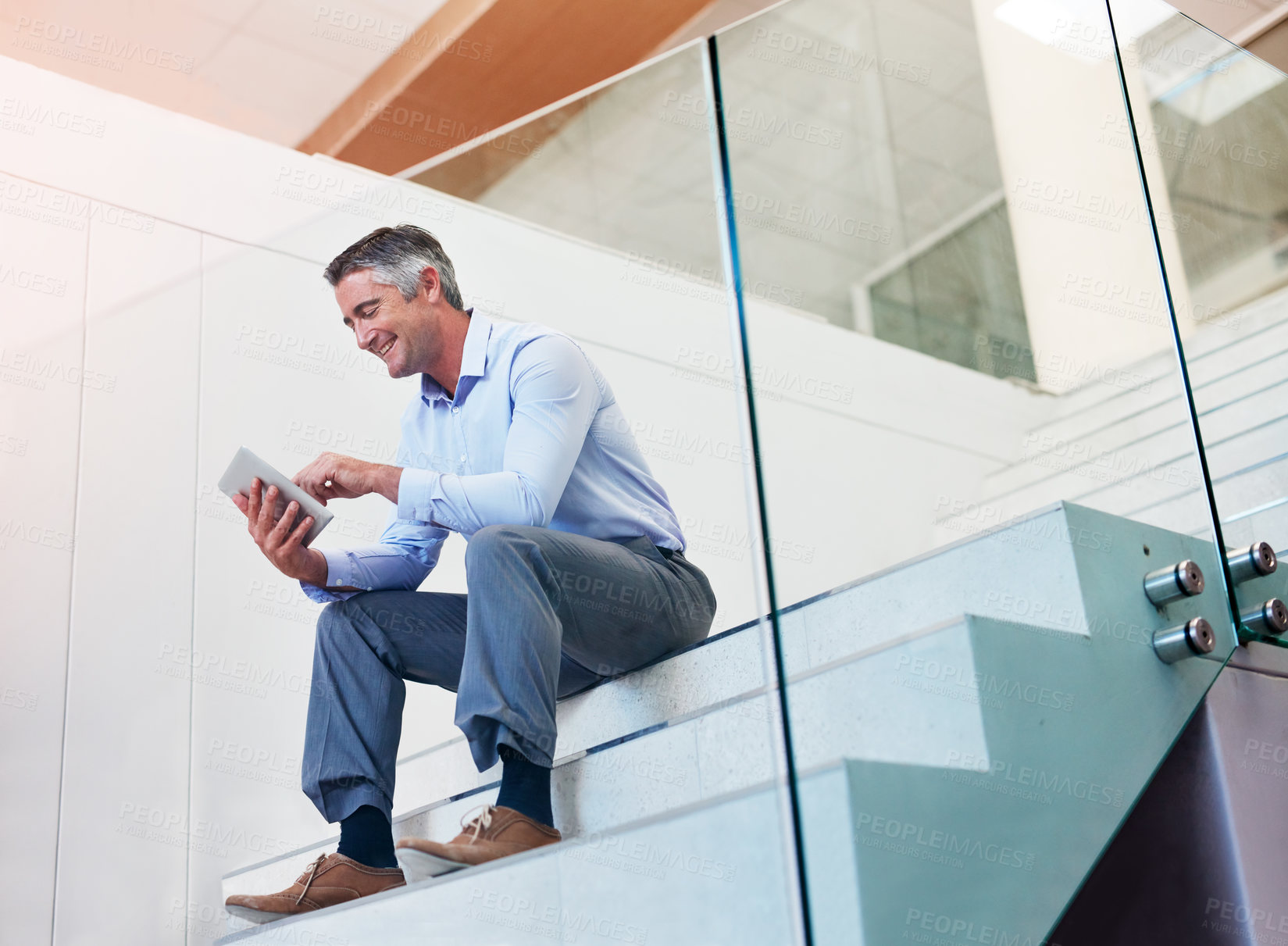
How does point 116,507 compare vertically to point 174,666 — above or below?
above

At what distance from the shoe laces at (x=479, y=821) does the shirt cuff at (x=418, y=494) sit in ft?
1.27

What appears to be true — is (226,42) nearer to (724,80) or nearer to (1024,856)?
(724,80)

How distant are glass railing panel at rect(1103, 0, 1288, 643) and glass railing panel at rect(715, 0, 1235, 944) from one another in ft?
0.12

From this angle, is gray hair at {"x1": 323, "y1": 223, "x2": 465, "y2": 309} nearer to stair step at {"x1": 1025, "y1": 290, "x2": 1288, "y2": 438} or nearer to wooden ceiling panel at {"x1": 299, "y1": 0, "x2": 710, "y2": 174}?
stair step at {"x1": 1025, "y1": 290, "x2": 1288, "y2": 438}

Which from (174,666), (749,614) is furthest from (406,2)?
(174,666)

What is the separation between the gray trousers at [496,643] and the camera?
124 centimetres

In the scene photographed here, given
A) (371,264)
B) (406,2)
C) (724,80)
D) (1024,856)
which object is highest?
(406,2)

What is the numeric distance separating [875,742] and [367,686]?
31.1 inches

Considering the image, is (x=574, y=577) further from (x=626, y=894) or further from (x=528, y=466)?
(x=626, y=894)

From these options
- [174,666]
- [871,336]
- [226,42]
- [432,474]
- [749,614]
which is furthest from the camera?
[226,42]

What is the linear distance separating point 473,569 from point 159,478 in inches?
45.1

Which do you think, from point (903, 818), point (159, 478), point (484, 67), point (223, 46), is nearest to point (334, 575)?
point (159, 478)

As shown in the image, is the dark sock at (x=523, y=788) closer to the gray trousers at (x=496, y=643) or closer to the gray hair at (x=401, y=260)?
the gray trousers at (x=496, y=643)

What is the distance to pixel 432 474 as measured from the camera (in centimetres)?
146
